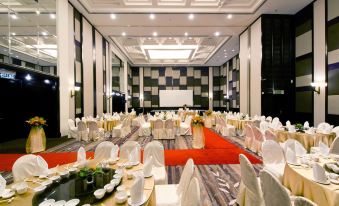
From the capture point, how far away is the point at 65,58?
7129 millimetres

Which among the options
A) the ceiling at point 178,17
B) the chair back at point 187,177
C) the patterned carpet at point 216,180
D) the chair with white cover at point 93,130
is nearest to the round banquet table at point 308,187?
the patterned carpet at point 216,180

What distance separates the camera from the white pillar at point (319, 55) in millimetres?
6637

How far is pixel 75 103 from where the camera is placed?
7789 millimetres

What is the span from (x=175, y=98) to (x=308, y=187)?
16433 mm

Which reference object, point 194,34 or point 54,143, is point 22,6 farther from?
point 194,34

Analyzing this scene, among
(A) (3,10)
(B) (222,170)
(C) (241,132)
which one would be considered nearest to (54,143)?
(A) (3,10)

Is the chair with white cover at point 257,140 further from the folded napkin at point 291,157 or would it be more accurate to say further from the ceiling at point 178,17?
the ceiling at point 178,17

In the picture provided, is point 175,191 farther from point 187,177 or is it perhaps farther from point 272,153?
point 272,153

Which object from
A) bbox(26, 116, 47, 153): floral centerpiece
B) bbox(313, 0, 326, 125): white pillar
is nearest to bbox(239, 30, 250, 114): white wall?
bbox(313, 0, 326, 125): white pillar

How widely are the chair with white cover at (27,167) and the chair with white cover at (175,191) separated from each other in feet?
4.41

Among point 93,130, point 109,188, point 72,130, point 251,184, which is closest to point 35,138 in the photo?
point 72,130

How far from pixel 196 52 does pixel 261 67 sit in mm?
6503

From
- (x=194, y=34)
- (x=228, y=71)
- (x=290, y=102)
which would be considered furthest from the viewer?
(x=228, y=71)

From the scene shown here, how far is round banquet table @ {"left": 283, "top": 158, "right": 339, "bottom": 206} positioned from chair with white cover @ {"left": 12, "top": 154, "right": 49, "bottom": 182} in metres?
2.86
